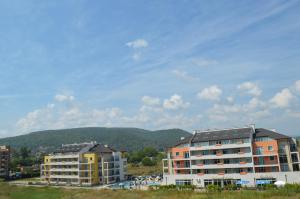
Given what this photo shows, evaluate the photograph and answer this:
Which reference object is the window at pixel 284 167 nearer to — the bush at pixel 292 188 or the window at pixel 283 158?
the window at pixel 283 158

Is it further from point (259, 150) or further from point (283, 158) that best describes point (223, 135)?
point (283, 158)

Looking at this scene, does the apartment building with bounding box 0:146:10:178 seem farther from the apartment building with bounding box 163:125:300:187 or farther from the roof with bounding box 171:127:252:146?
the roof with bounding box 171:127:252:146

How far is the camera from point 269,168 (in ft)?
186

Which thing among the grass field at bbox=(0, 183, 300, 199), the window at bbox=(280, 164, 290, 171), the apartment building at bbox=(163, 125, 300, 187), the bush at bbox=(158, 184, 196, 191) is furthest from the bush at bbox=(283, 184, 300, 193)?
the bush at bbox=(158, 184, 196, 191)

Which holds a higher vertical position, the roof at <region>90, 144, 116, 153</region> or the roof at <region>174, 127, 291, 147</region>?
the roof at <region>174, 127, 291, 147</region>

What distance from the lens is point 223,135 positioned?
206 feet

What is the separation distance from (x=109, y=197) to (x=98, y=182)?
25262 mm

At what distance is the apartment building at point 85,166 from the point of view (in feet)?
261

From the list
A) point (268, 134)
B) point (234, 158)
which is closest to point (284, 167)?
point (268, 134)

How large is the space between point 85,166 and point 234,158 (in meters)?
41.2

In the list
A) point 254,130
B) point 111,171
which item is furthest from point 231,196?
point 111,171

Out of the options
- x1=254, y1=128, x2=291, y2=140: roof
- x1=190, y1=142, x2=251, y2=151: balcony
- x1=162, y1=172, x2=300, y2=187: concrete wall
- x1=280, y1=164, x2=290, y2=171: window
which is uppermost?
x1=254, y1=128, x2=291, y2=140: roof

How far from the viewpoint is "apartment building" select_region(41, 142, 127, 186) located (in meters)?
79.6

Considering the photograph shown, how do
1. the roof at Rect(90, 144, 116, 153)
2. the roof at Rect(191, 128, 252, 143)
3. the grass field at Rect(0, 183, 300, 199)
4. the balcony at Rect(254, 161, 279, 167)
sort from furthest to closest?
the roof at Rect(90, 144, 116, 153), the roof at Rect(191, 128, 252, 143), the balcony at Rect(254, 161, 279, 167), the grass field at Rect(0, 183, 300, 199)
